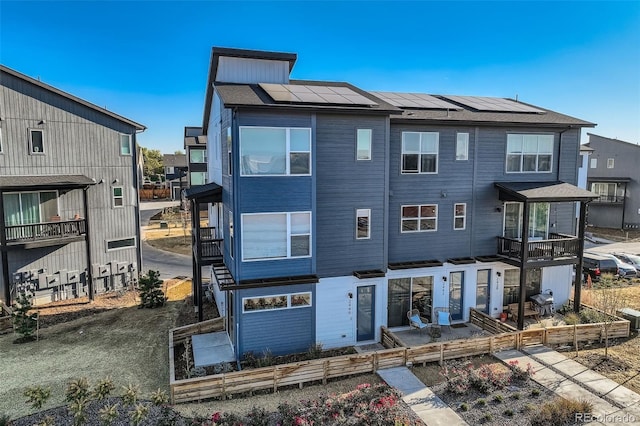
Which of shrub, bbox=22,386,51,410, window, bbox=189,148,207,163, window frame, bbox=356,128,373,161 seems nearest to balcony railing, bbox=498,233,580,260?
window frame, bbox=356,128,373,161

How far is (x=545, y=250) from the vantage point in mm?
16031

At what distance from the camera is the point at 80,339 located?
49.0 ft

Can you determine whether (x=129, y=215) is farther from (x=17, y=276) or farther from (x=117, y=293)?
(x=17, y=276)

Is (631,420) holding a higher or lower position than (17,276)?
lower

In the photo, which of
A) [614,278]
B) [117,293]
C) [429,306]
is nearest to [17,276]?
[117,293]

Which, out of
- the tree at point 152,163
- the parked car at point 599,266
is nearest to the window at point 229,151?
the parked car at point 599,266

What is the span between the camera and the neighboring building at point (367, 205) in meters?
12.9

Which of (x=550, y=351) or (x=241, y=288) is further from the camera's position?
(x=550, y=351)

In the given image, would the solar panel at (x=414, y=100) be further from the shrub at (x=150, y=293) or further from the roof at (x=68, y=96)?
the shrub at (x=150, y=293)

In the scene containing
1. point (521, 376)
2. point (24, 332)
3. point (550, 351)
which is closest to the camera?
point (521, 376)

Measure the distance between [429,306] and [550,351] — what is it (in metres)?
4.29

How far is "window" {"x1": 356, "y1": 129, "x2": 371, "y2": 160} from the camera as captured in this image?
45.5 feet

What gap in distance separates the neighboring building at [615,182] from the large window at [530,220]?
27.4 metres

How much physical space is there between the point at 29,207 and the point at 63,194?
58.3 inches
